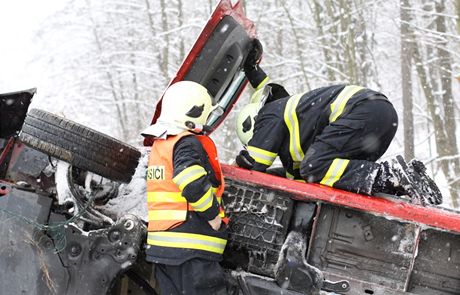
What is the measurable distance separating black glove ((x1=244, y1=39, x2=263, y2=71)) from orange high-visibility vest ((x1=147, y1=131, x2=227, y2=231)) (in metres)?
1.15

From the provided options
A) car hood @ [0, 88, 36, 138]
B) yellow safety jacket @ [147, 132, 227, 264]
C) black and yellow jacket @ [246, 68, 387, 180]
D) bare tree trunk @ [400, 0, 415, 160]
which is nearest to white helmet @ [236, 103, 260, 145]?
black and yellow jacket @ [246, 68, 387, 180]

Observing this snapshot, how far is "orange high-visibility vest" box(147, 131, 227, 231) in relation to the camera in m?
3.33

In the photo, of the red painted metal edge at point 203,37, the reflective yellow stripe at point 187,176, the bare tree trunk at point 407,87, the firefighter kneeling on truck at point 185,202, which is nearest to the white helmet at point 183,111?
the firefighter kneeling on truck at point 185,202

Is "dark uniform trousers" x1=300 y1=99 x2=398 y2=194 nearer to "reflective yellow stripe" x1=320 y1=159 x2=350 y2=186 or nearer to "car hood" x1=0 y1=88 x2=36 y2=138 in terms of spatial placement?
"reflective yellow stripe" x1=320 y1=159 x2=350 y2=186

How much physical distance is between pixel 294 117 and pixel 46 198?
1655 millimetres

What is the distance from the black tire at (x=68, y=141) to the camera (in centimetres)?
348

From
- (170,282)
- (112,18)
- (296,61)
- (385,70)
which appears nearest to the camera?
(170,282)

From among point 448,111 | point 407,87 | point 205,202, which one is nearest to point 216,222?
point 205,202

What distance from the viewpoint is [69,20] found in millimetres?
20859

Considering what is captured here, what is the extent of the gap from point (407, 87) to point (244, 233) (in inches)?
418

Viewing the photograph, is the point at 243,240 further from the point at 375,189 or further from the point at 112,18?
the point at 112,18

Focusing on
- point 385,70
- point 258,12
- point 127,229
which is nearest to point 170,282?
point 127,229

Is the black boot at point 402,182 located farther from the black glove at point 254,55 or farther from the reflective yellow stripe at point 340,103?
the black glove at point 254,55

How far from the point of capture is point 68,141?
11.4 ft
